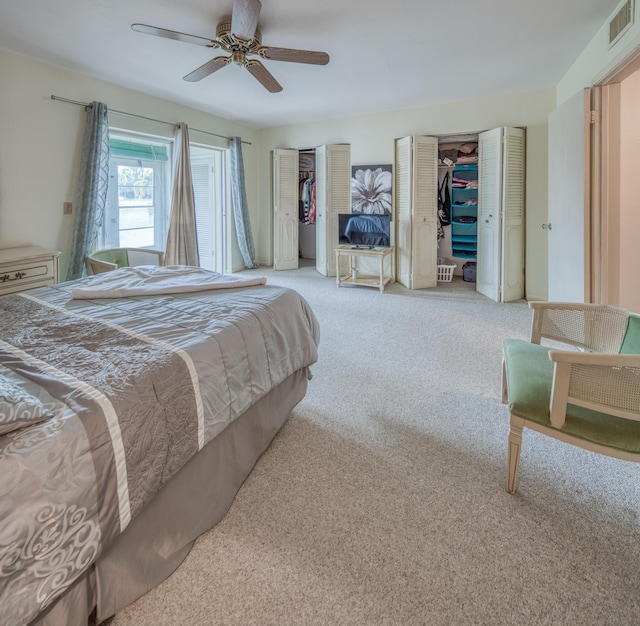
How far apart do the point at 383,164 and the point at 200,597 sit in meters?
5.81

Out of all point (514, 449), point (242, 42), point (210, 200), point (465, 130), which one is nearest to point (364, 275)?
point (465, 130)

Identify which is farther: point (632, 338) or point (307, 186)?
point (307, 186)

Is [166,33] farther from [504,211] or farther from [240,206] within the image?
[504,211]

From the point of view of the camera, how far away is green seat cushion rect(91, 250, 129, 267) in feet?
12.1

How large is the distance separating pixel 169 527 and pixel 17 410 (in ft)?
2.12

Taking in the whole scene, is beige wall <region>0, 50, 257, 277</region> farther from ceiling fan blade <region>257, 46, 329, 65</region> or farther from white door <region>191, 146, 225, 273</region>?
ceiling fan blade <region>257, 46, 329, 65</region>

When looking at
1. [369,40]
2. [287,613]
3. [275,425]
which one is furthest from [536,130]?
[287,613]

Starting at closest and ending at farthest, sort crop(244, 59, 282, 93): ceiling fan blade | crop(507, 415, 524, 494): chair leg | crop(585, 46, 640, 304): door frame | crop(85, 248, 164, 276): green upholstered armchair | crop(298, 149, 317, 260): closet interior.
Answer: crop(507, 415, 524, 494): chair leg < crop(585, 46, 640, 304): door frame < crop(244, 59, 282, 93): ceiling fan blade < crop(85, 248, 164, 276): green upholstered armchair < crop(298, 149, 317, 260): closet interior

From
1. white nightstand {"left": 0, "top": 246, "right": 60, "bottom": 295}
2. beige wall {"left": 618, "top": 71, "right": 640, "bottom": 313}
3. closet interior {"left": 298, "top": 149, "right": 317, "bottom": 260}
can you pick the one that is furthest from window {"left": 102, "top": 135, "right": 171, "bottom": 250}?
beige wall {"left": 618, "top": 71, "right": 640, "bottom": 313}

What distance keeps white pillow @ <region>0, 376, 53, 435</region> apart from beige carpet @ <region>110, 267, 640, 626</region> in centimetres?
67

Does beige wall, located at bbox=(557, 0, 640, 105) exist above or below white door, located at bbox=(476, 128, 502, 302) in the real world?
above

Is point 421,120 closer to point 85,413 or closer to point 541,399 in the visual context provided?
point 541,399

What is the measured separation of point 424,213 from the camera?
571 cm

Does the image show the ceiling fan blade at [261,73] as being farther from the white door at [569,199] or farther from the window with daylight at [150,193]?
the white door at [569,199]
